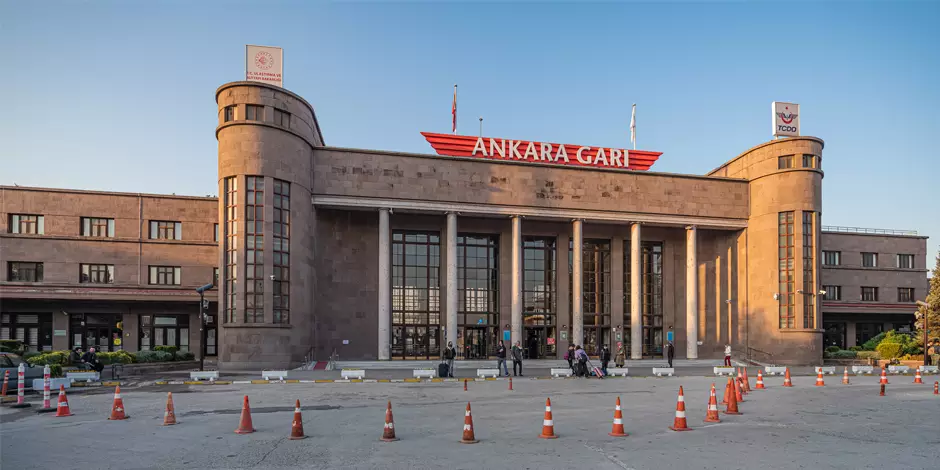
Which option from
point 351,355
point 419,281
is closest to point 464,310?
point 419,281

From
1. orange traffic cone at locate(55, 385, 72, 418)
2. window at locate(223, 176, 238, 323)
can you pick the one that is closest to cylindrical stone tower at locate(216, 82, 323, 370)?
window at locate(223, 176, 238, 323)

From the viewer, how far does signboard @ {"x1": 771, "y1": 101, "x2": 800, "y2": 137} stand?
164 ft

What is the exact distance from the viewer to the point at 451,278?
44.8 metres

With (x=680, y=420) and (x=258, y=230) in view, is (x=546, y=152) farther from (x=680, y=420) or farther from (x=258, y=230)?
(x=680, y=420)

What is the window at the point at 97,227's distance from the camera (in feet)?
149

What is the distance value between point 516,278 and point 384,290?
885 cm

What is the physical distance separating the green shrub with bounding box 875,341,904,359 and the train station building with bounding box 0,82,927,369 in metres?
4.66

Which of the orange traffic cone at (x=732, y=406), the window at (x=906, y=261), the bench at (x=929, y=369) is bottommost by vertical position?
the bench at (x=929, y=369)

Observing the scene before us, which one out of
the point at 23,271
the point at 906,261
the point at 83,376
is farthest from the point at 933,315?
→ the point at 23,271

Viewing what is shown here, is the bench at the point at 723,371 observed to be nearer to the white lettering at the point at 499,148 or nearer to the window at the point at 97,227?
the white lettering at the point at 499,148

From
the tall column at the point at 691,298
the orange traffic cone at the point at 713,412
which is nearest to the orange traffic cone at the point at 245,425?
the orange traffic cone at the point at 713,412

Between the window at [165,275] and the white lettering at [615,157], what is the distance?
3134cm

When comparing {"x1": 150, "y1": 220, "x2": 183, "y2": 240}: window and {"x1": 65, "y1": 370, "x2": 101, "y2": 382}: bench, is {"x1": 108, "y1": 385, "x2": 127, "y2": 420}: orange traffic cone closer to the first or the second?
{"x1": 65, "y1": 370, "x2": 101, "y2": 382}: bench

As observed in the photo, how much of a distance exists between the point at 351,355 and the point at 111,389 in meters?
20.5
